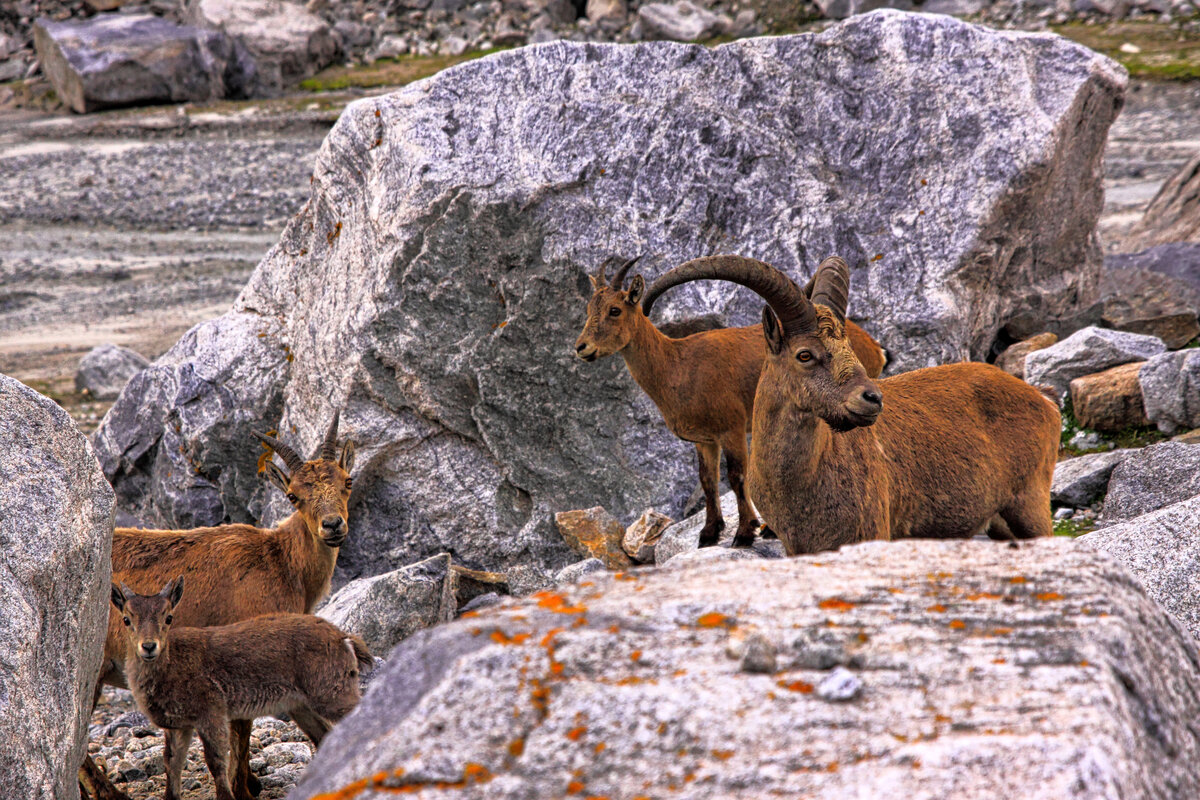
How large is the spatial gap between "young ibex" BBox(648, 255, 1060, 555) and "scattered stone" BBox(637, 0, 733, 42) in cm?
3850

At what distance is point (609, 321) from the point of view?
31.1 ft

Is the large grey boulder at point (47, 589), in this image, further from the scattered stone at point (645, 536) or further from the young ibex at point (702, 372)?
the scattered stone at point (645, 536)

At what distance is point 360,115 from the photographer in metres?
12.0

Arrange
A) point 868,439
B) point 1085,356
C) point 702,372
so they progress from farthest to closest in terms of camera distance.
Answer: point 1085,356 → point 702,372 → point 868,439

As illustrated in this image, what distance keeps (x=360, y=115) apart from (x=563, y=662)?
967 cm

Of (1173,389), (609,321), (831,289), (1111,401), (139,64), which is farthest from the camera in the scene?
(139,64)

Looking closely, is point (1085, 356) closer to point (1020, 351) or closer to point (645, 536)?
point (1020, 351)

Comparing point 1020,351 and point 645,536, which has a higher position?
point 1020,351

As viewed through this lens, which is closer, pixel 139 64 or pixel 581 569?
pixel 581 569

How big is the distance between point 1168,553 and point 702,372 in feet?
12.4

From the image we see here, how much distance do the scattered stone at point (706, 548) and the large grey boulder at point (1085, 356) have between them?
3497 mm

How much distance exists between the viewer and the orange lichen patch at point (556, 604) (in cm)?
382

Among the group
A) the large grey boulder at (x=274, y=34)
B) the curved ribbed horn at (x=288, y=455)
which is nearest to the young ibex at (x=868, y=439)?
the curved ribbed horn at (x=288, y=455)

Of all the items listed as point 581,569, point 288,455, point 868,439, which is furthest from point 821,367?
point 288,455
